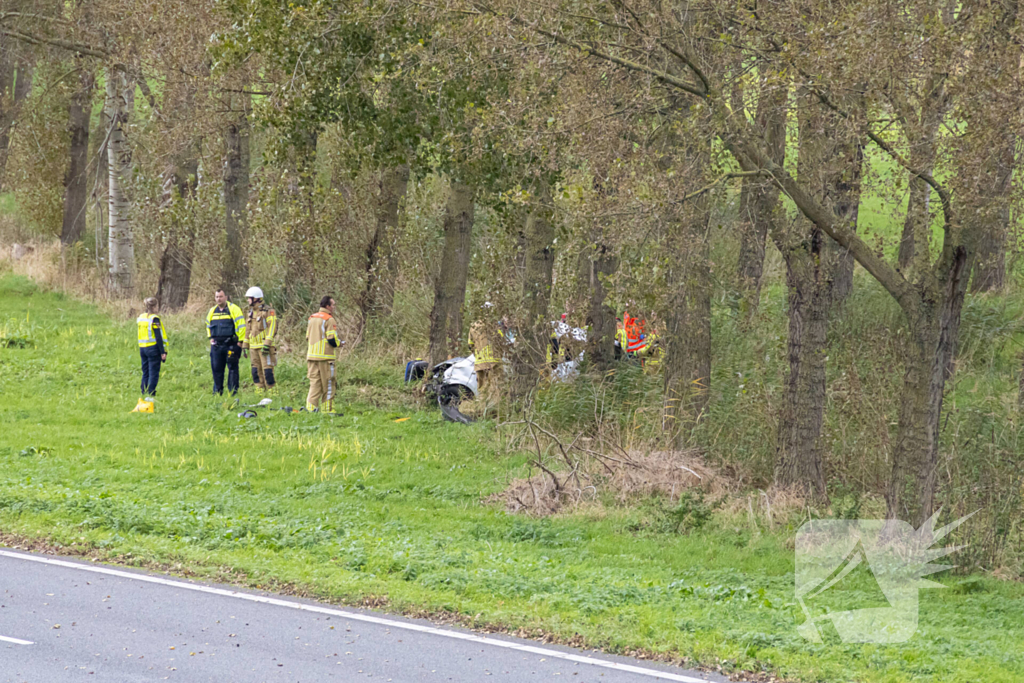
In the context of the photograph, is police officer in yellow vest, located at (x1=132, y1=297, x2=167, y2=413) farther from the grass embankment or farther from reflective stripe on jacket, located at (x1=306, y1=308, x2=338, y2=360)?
reflective stripe on jacket, located at (x1=306, y1=308, x2=338, y2=360)

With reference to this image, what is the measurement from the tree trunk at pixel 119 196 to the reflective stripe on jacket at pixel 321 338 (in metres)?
10.8

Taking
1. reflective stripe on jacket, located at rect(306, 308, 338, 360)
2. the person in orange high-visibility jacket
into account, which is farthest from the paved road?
the person in orange high-visibility jacket

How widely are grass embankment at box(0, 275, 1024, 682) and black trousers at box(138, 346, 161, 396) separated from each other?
300mm

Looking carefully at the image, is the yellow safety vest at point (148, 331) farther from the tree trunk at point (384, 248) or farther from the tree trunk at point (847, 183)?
the tree trunk at point (847, 183)

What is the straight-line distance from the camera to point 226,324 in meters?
19.0

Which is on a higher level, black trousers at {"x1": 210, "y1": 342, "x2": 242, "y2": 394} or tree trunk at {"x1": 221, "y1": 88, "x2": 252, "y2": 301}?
tree trunk at {"x1": 221, "y1": 88, "x2": 252, "y2": 301}

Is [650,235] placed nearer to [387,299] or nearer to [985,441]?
[985,441]

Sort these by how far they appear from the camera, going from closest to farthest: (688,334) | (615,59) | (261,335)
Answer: (615,59) < (688,334) < (261,335)

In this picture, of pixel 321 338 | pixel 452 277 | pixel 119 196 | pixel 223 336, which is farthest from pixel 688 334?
pixel 119 196

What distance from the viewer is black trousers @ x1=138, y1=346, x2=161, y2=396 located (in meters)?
18.6

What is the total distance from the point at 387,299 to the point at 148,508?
11.8 m

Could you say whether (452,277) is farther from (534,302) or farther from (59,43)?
(59,43)

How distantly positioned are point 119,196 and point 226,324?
31.3ft

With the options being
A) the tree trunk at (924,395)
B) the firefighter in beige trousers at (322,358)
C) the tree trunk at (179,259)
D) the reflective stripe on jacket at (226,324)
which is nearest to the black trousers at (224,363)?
the reflective stripe on jacket at (226,324)
